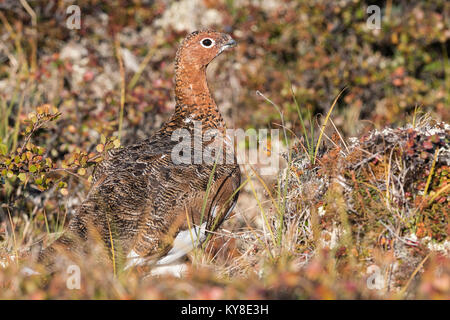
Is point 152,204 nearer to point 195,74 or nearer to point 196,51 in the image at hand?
point 195,74

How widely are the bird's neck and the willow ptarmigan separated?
0.21 metres

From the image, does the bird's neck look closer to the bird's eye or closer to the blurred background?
the bird's eye

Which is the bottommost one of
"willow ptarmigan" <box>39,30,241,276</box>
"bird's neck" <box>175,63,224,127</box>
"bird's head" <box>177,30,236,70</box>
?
"willow ptarmigan" <box>39,30,241,276</box>

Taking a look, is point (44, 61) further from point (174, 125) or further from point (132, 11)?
point (174, 125)

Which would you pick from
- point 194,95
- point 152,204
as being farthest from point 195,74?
point 152,204

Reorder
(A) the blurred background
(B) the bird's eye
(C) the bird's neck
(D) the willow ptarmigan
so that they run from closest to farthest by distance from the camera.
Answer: (D) the willow ptarmigan
(C) the bird's neck
(B) the bird's eye
(A) the blurred background

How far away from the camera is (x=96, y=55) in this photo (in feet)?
21.6

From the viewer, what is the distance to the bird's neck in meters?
3.92

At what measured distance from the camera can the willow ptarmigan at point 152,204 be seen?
2912 millimetres

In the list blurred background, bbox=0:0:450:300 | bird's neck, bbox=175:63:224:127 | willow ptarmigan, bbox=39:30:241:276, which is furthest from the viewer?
blurred background, bbox=0:0:450:300

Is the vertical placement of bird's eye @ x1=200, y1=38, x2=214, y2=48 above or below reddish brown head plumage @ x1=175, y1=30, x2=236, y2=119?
above

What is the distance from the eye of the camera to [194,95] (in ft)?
13.0

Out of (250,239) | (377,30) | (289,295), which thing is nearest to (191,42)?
(250,239)

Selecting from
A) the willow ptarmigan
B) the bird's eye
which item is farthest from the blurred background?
the willow ptarmigan
